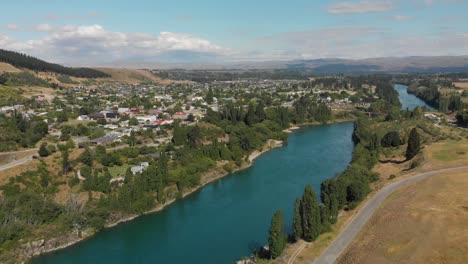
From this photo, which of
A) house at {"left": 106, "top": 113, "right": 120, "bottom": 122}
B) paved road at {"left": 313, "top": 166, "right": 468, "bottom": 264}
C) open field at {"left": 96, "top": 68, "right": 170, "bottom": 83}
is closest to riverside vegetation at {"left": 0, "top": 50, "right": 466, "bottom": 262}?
paved road at {"left": 313, "top": 166, "right": 468, "bottom": 264}

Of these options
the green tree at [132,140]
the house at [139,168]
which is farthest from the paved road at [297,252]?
the green tree at [132,140]

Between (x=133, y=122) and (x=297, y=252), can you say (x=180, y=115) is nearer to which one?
(x=133, y=122)

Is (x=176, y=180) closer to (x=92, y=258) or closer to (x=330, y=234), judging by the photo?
(x=92, y=258)

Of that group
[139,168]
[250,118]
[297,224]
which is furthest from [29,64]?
[297,224]

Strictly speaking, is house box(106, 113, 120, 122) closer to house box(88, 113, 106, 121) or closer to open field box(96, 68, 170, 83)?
house box(88, 113, 106, 121)

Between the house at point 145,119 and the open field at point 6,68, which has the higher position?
the open field at point 6,68

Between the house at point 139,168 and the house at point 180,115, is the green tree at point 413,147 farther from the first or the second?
the house at point 180,115

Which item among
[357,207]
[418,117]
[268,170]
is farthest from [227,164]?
[418,117]
